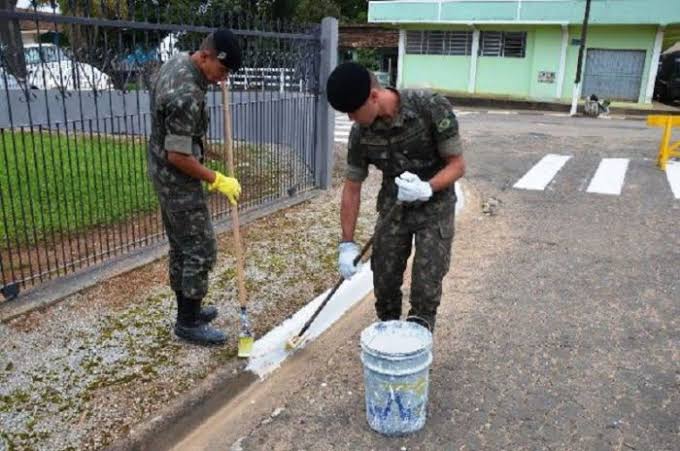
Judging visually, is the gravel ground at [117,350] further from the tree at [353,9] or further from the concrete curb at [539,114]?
the tree at [353,9]

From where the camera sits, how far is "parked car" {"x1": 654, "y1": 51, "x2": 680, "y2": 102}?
23670mm

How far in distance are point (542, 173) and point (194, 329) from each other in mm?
7431

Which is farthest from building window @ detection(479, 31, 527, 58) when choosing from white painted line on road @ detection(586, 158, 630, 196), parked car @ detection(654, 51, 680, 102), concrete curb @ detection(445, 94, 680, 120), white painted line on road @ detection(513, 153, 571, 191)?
white painted line on road @ detection(586, 158, 630, 196)

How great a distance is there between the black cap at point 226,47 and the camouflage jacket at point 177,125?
0.17m

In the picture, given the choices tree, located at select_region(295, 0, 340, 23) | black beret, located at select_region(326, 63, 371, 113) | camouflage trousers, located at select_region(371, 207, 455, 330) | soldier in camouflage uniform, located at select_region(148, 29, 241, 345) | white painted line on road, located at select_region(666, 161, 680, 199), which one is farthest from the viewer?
tree, located at select_region(295, 0, 340, 23)

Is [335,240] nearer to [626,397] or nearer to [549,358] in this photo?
[549,358]

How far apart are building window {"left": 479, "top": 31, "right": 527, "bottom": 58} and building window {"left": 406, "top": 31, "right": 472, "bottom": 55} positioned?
2.05ft

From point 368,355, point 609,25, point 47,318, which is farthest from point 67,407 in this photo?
point 609,25

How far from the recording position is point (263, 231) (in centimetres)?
604

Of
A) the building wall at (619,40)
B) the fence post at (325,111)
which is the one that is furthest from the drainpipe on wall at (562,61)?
the fence post at (325,111)

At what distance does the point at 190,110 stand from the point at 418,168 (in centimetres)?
121

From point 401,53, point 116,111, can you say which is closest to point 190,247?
point 116,111

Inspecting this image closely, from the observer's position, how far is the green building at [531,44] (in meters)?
21.8

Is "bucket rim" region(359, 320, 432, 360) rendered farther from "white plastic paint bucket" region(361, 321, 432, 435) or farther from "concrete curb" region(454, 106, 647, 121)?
"concrete curb" region(454, 106, 647, 121)
